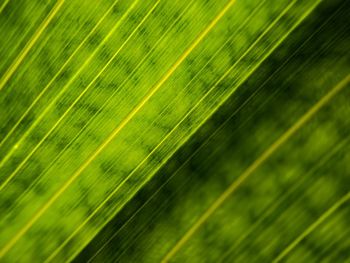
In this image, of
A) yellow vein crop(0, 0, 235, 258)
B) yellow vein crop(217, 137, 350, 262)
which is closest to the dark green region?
yellow vein crop(217, 137, 350, 262)

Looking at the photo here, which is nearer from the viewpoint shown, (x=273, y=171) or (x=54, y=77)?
(x=273, y=171)

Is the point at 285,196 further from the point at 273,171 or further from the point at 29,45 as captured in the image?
the point at 29,45

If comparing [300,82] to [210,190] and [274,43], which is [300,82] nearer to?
[274,43]

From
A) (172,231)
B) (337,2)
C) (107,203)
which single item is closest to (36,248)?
(107,203)

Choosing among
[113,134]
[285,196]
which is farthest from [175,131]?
[285,196]

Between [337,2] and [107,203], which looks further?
[107,203]

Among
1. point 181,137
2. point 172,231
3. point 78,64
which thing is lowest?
point 172,231

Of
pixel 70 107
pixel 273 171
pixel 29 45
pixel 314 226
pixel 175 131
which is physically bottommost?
pixel 314 226
